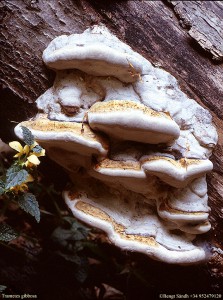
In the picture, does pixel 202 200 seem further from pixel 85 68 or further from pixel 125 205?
pixel 85 68

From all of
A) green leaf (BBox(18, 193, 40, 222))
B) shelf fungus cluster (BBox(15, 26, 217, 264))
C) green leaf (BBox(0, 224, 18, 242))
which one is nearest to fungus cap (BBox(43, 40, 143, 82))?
shelf fungus cluster (BBox(15, 26, 217, 264))

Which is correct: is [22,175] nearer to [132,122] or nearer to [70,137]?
[70,137]

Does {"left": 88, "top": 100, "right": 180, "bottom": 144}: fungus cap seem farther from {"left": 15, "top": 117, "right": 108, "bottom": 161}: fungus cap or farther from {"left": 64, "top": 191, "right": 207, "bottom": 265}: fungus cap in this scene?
{"left": 64, "top": 191, "right": 207, "bottom": 265}: fungus cap

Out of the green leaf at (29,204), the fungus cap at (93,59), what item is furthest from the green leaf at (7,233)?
the fungus cap at (93,59)

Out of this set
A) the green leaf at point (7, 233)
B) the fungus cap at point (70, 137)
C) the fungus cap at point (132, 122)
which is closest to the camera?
the fungus cap at point (132, 122)

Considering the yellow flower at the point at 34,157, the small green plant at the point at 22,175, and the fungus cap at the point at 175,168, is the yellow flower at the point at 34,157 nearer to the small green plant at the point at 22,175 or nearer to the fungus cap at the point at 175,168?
the small green plant at the point at 22,175

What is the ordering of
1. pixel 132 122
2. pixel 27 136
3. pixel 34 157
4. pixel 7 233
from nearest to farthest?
pixel 132 122, pixel 27 136, pixel 34 157, pixel 7 233

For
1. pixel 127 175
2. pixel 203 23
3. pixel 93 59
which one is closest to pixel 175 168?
pixel 127 175
